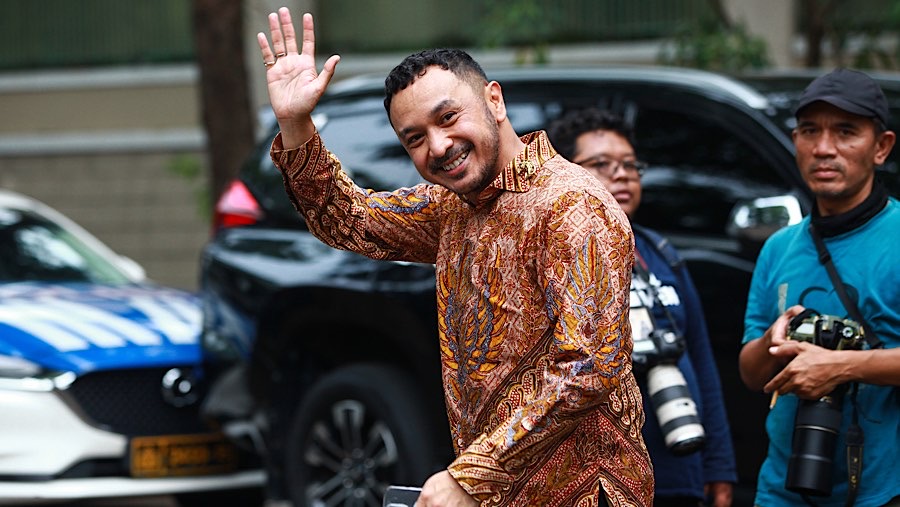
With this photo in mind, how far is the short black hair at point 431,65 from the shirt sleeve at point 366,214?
339 mm

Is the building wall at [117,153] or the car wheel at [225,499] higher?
the building wall at [117,153]

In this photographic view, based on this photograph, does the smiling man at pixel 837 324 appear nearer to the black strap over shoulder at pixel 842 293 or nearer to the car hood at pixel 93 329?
the black strap over shoulder at pixel 842 293

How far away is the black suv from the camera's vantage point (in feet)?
16.9

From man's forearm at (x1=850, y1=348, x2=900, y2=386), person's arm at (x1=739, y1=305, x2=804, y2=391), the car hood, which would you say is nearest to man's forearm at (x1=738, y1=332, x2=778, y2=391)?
person's arm at (x1=739, y1=305, x2=804, y2=391)

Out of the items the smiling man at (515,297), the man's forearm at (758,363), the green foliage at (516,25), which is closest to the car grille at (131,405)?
the man's forearm at (758,363)

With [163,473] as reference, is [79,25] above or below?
above

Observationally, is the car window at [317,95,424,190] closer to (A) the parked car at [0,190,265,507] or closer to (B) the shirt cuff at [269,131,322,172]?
(A) the parked car at [0,190,265,507]

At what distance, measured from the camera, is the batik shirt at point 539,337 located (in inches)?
106

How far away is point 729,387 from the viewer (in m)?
5.08

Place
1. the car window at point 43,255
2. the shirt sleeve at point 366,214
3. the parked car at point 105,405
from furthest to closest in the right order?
the car window at point 43,255, the parked car at point 105,405, the shirt sleeve at point 366,214

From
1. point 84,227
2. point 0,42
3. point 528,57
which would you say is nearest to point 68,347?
point 528,57

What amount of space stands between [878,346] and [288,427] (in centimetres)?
341

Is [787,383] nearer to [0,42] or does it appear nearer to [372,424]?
[372,424]

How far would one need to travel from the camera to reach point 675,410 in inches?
148
